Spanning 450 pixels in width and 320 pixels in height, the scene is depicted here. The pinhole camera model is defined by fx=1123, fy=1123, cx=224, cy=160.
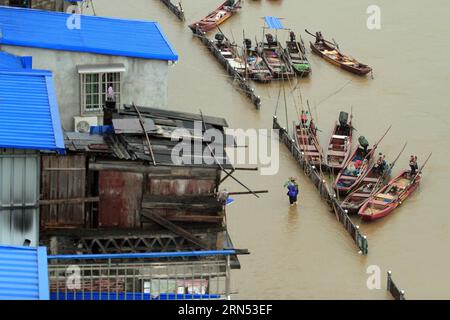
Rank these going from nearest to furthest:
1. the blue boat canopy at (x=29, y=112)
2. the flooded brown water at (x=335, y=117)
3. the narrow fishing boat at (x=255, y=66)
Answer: the blue boat canopy at (x=29, y=112) → the flooded brown water at (x=335, y=117) → the narrow fishing boat at (x=255, y=66)

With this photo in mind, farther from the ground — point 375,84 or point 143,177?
point 375,84

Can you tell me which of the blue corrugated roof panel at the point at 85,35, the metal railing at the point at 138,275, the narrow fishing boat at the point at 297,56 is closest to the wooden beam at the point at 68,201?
the metal railing at the point at 138,275

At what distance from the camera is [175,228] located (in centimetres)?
2311

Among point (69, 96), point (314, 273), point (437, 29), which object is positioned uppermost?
point (437, 29)

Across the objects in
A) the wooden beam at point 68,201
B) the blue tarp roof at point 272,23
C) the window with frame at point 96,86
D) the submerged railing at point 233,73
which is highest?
the blue tarp roof at point 272,23

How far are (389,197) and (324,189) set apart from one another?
2.08 meters

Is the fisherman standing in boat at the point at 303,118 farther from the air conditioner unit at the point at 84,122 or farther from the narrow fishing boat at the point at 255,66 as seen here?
the air conditioner unit at the point at 84,122

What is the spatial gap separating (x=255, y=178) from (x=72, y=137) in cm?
1364

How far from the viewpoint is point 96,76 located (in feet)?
98.7

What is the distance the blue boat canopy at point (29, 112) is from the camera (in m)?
22.1

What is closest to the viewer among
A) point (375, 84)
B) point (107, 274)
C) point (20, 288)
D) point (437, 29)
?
point (20, 288)

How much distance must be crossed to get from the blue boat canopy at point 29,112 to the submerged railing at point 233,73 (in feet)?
58.9

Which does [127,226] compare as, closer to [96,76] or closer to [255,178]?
[96,76]

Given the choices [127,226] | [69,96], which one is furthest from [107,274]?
[69,96]
